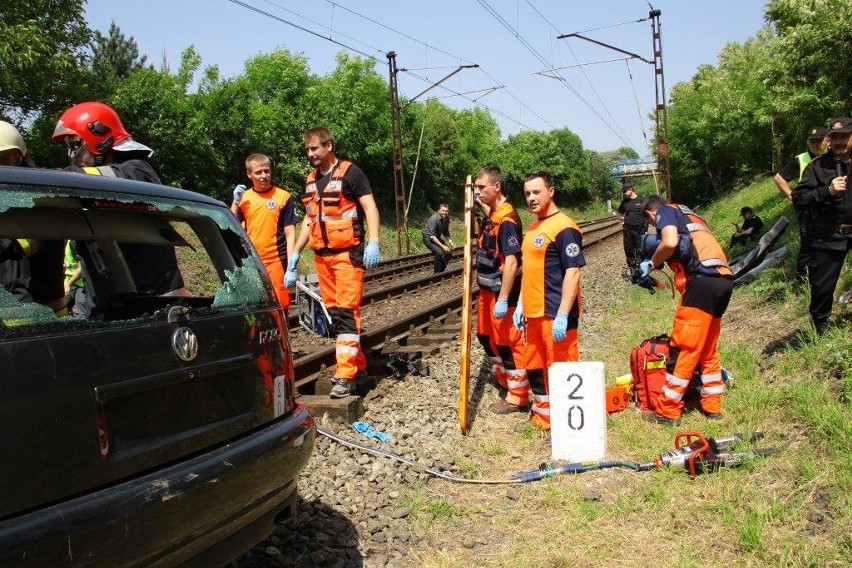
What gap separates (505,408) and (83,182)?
4123 mm

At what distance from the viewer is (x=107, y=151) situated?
4.15 metres

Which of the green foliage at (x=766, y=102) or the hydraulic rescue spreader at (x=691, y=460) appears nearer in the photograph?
the hydraulic rescue spreader at (x=691, y=460)

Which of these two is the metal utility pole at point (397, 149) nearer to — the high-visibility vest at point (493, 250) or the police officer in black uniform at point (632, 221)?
the police officer in black uniform at point (632, 221)

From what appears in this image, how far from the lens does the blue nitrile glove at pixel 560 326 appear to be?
478cm

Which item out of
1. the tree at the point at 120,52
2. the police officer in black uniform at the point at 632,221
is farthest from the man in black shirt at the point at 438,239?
the tree at the point at 120,52

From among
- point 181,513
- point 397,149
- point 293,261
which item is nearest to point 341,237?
point 293,261

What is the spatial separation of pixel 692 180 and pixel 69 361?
49978 mm

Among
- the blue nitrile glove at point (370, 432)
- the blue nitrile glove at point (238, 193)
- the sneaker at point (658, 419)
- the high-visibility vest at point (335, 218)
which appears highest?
the blue nitrile glove at point (238, 193)

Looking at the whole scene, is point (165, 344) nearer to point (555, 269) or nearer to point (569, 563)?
point (569, 563)

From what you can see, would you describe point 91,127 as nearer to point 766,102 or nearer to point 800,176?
point 800,176

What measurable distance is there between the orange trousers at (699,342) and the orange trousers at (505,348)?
1137 mm

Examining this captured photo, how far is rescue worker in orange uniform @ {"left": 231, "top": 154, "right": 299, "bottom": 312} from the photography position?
20.5 feet

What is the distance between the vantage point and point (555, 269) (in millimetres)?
4973

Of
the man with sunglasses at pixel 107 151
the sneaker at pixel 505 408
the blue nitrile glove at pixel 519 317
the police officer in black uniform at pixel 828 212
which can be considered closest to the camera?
the man with sunglasses at pixel 107 151
